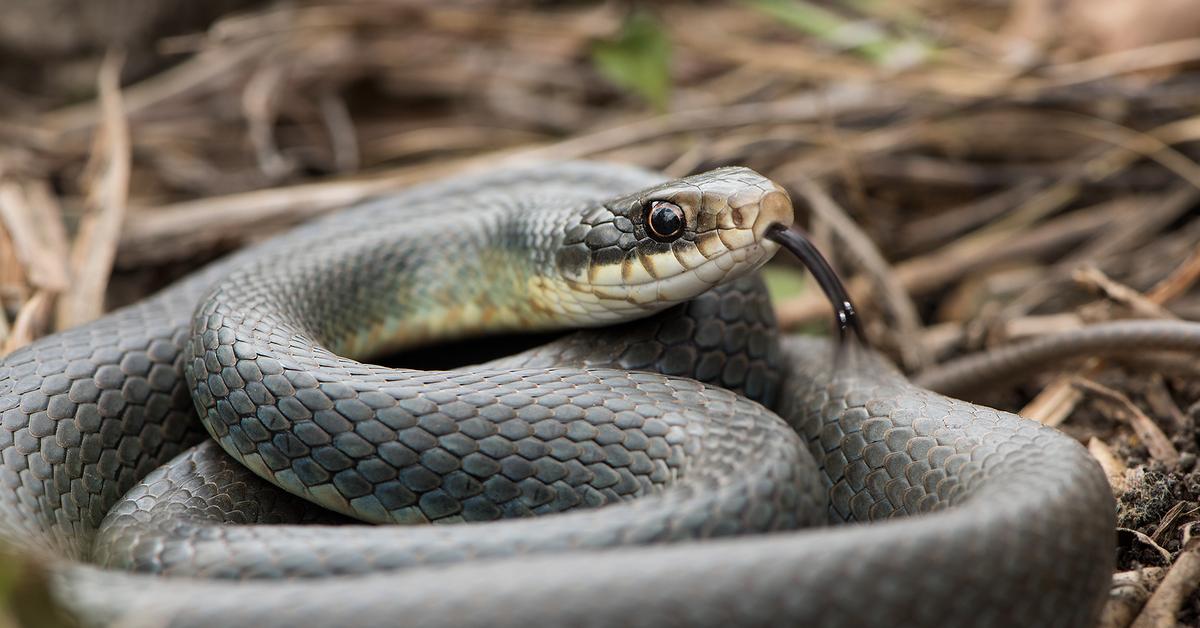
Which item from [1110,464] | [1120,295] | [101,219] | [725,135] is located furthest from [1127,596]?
[101,219]

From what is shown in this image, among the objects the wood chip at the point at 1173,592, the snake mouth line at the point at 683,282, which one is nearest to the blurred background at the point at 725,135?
the wood chip at the point at 1173,592

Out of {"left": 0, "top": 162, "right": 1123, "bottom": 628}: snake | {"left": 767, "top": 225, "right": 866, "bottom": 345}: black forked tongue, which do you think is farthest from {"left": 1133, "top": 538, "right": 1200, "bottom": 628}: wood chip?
{"left": 767, "top": 225, "right": 866, "bottom": 345}: black forked tongue

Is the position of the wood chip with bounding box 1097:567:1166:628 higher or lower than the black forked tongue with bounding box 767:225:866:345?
lower

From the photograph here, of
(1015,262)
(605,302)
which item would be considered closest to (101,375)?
(605,302)

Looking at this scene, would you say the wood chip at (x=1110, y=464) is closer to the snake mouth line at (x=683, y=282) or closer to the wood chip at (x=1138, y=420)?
the wood chip at (x=1138, y=420)

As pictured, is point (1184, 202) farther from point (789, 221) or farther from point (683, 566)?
point (683, 566)

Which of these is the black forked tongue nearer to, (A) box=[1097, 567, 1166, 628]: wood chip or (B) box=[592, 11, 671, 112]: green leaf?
(A) box=[1097, 567, 1166, 628]: wood chip
